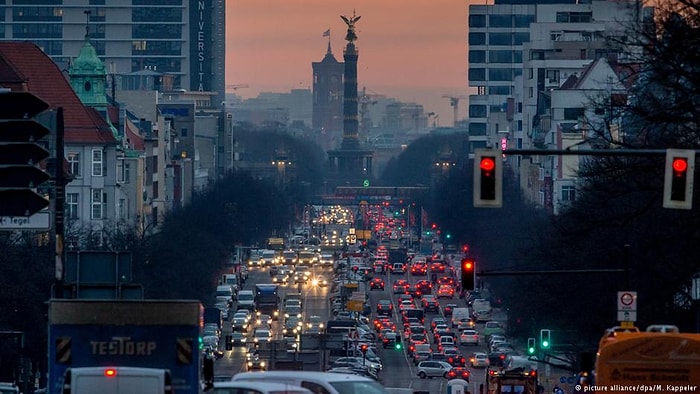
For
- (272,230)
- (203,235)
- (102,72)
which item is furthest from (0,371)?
(272,230)

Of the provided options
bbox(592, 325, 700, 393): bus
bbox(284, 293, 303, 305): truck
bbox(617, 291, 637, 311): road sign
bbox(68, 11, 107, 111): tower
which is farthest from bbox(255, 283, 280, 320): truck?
bbox(592, 325, 700, 393): bus

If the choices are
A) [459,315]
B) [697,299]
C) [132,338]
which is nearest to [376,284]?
[459,315]

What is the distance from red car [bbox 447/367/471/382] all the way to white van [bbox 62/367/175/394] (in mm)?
45759

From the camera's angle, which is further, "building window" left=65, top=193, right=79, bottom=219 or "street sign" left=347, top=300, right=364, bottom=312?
"building window" left=65, top=193, right=79, bottom=219

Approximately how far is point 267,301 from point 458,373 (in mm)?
33644

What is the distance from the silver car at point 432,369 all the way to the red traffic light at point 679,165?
144 ft

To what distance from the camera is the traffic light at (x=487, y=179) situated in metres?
32.8

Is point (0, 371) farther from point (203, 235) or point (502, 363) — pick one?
point (203, 235)

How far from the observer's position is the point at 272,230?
187 m

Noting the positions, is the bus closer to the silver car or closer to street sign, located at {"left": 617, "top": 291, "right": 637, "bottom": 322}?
street sign, located at {"left": 617, "top": 291, "right": 637, "bottom": 322}

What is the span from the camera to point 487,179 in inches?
1294

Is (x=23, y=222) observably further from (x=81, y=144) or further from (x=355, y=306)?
(x=81, y=144)

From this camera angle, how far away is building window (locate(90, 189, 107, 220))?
4660 inches

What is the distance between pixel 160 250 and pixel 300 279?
42.8m
